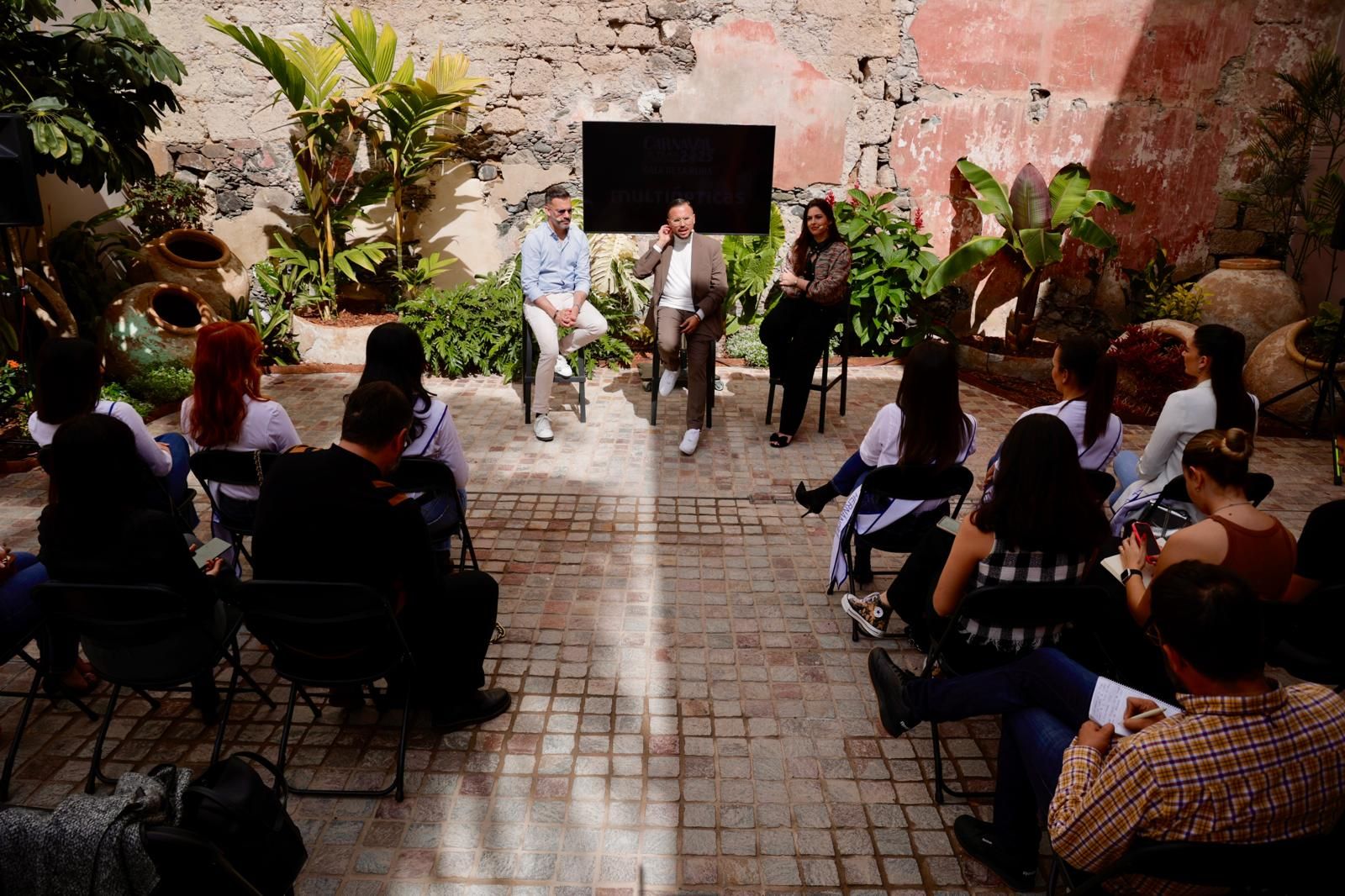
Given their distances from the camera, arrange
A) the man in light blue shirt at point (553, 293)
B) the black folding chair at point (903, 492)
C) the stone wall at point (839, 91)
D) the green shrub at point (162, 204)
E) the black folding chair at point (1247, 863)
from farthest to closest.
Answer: the stone wall at point (839, 91) → the green shrub at point (162, 204) → the man in light blue shirt at point (553, 293) → the black folding chair at point (903, 492) → the black folding chair at point (1247, 863)

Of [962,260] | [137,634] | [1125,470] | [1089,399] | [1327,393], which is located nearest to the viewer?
[137,634]

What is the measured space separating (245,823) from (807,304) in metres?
5.75

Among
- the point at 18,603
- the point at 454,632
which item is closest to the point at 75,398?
the point at 18,603

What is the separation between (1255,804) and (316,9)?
10.2 metres

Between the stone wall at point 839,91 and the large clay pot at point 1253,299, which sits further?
the stone wall at point 839,91

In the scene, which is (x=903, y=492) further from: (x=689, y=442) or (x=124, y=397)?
(x=124, y=397)

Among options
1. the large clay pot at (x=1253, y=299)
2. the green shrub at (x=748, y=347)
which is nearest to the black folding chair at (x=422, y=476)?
the green shrub at (x=748, y=347)

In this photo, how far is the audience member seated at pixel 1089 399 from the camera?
4191 mm

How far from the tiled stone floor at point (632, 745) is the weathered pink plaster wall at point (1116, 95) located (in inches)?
238

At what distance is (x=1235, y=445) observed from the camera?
10.4 feet

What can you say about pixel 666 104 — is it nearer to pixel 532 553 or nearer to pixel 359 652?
pixel 532 553

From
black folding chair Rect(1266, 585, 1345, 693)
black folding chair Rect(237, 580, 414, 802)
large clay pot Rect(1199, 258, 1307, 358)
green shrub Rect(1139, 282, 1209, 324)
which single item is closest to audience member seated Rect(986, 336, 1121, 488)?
black folding chair Rect(1266, 585, 1345, 693)

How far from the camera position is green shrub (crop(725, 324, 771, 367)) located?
9.36 metres

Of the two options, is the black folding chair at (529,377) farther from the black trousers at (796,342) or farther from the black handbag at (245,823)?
the black handbag at (245,823)
